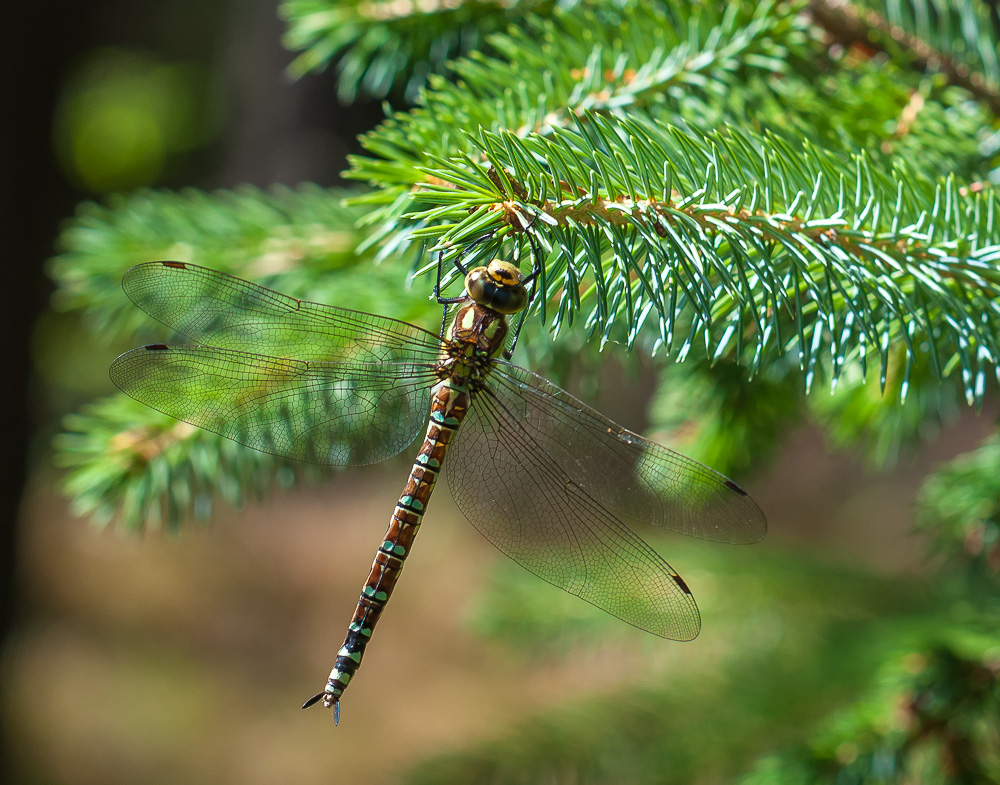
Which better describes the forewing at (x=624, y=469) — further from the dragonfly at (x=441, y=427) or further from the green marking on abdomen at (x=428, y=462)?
the green marking on abdomen at (x=428, y=462)

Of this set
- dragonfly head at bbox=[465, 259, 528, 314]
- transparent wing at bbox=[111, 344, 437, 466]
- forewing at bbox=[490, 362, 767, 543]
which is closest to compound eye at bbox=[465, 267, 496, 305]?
dragonfly head at bbox=[465, 259, 528, 314]

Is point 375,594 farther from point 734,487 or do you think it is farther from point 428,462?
point 734,487

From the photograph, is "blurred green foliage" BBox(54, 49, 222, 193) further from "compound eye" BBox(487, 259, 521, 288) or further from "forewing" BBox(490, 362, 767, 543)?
"compound eye" BBox(487, 259, 521, 288)

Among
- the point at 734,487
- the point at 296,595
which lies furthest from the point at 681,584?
the point at 296,595

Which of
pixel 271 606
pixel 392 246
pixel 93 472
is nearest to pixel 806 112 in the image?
pixel 392 246

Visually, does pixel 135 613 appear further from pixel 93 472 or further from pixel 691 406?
pixel 691 406
